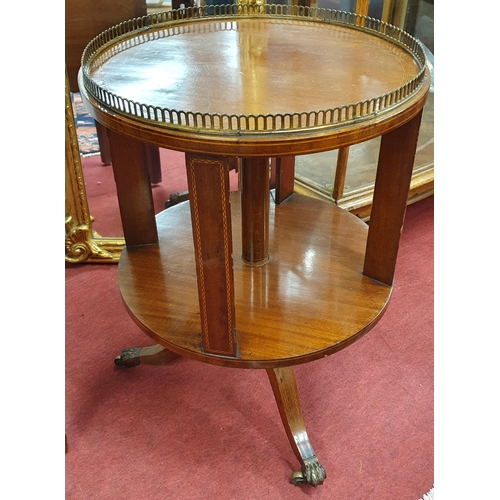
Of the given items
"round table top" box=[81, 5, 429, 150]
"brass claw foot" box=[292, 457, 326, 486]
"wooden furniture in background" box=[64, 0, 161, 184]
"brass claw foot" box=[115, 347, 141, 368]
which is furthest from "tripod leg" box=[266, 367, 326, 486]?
"wooden furniture in background" box=[64, 0, 161, 184]

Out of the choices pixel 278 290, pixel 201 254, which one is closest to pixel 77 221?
pixel 278 290

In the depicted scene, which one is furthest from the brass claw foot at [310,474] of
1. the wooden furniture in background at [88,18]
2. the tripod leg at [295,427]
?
the wooden furniture in background at [88,18]

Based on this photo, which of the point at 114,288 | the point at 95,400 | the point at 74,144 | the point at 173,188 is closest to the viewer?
the point at 95,400

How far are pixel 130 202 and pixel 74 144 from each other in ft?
1.35

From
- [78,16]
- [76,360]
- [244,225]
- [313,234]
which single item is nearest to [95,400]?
[76,360]

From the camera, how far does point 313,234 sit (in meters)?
1.35

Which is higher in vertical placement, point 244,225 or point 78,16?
point 78,16

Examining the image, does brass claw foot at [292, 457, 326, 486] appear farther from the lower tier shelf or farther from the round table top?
the round table top

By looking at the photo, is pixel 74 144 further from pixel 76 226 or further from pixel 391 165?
pixel 391 165

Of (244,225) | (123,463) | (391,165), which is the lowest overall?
(123,463)

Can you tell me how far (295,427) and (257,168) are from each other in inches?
22.0

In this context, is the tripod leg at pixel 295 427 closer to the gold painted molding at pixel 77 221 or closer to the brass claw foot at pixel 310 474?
the brass claw foot at pixel 310 474

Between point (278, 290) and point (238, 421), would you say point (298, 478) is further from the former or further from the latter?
point (278, 290)

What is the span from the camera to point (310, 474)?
44.3 inches
